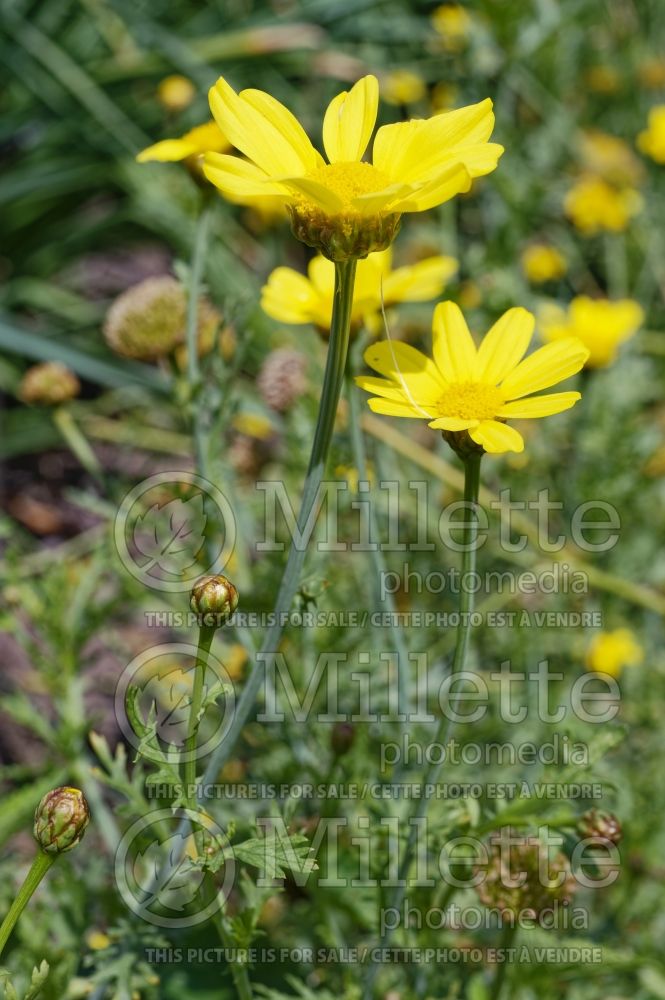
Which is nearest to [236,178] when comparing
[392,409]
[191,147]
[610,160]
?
[392,409]

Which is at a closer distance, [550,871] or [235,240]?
[550,871]

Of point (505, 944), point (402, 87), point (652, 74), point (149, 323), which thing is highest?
point (652, 74)

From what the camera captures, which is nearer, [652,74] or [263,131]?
[263,131]

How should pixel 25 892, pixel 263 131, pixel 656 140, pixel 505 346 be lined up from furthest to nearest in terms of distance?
pixel 656 140 < pixel 505 346 < pixel 263 131 < pixel 25 892

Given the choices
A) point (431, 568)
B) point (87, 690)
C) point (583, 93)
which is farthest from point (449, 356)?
point (583, 93)

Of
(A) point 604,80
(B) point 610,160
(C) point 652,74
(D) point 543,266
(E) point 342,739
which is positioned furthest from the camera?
(A) point 604,80

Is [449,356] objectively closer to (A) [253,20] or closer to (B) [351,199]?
(B) [351,199]

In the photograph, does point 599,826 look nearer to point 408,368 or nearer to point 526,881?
point 526,881

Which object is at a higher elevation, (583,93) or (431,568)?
(583,93)
